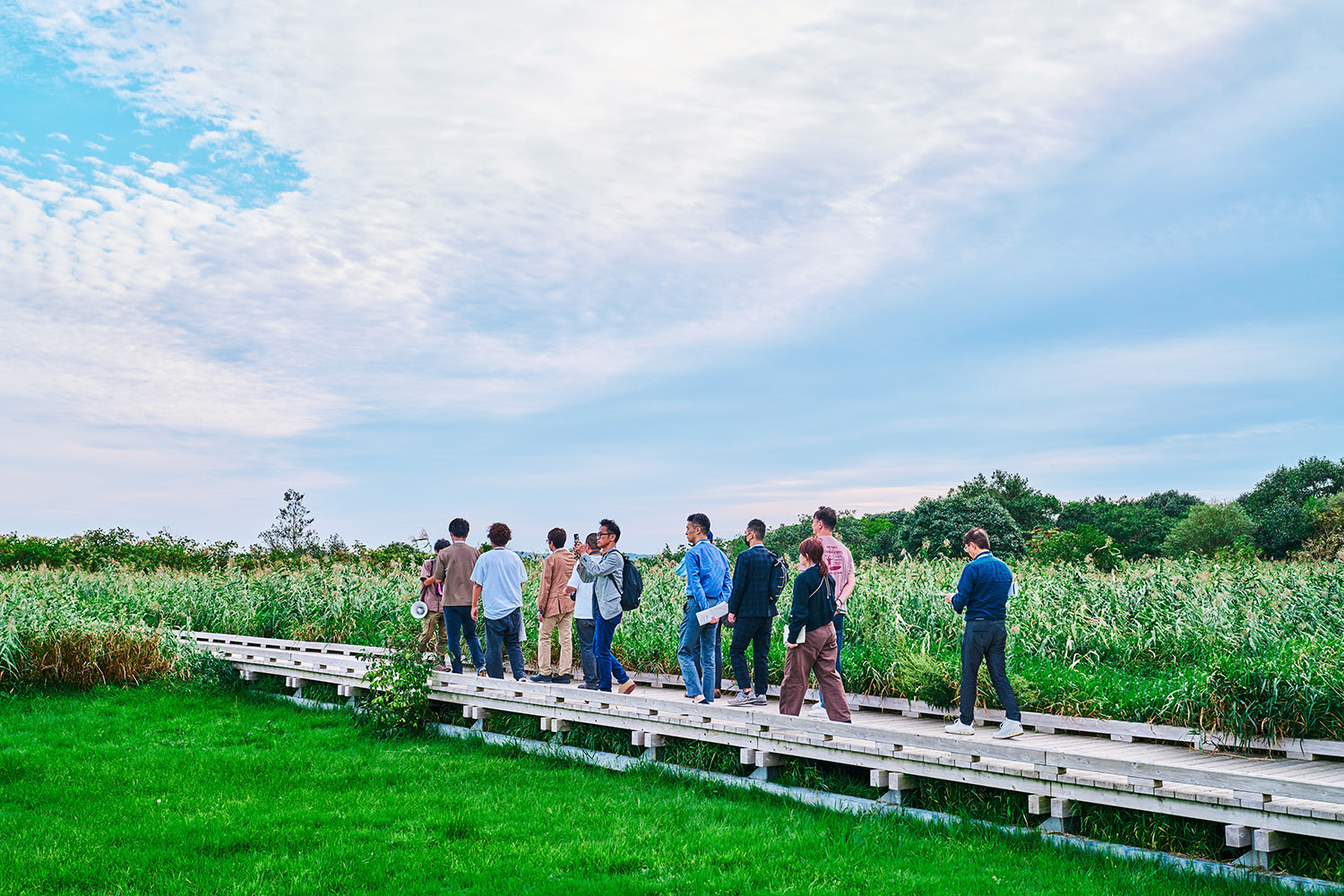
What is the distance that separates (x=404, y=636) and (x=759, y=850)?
6282mm

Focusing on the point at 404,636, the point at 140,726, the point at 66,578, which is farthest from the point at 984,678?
the point at 66,578

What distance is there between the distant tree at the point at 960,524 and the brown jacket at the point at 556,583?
88.6 ft

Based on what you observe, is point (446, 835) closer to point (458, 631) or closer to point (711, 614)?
point (711, 614)

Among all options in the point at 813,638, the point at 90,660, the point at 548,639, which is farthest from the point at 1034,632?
the point at 90,660

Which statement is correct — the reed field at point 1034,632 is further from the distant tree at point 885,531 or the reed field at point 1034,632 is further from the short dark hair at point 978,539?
the distant tree at point 885,531

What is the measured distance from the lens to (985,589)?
8336 mm

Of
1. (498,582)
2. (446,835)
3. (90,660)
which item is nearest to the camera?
(446,835)

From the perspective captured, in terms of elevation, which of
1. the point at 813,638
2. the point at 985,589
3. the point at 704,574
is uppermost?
the point at 704,574

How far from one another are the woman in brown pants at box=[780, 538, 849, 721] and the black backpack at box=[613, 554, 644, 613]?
2298 mm

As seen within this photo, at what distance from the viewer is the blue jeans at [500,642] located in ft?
36.6

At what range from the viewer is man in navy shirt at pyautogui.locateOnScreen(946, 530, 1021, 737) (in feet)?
27.1

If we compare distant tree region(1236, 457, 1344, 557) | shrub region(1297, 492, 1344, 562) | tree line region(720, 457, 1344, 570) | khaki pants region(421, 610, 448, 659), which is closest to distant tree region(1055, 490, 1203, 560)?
tree line region(720, 457, 1344, 570)

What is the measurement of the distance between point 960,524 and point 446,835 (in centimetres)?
3243

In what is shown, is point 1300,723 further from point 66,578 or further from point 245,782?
point 66,578
